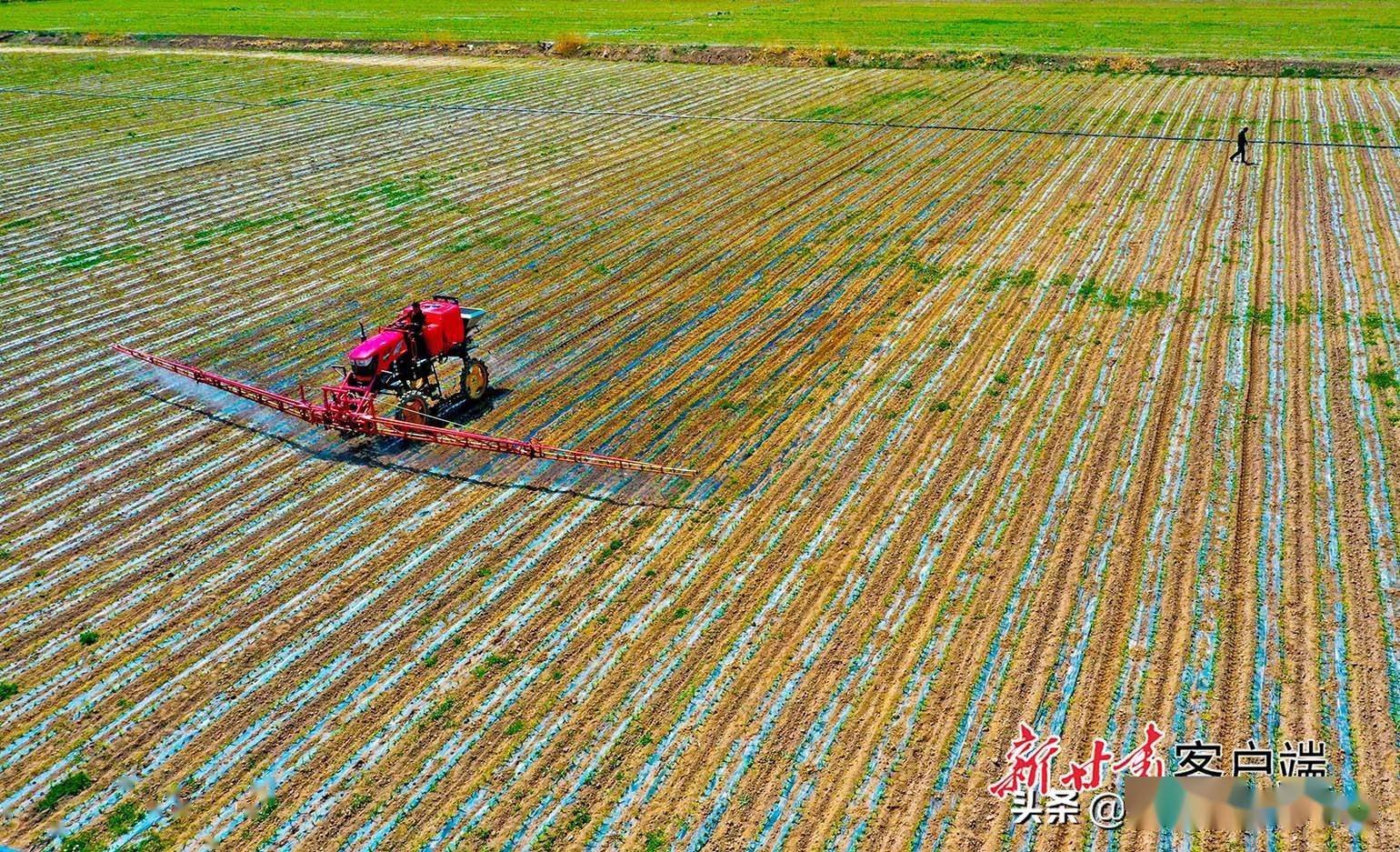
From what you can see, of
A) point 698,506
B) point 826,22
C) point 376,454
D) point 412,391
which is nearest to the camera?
point 698,506

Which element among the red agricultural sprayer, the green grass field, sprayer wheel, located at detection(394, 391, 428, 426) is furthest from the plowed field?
the green grass field

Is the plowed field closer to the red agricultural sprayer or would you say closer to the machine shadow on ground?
the machine shadow on ground

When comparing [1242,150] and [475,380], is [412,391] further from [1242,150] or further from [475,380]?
[1242,150]

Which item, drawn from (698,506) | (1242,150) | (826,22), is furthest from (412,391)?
(826,22)

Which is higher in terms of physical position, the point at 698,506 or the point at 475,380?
the point at 475,380

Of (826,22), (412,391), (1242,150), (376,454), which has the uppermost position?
(826,22)

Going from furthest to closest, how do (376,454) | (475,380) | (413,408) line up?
(475,380), (413,408), (376,454)

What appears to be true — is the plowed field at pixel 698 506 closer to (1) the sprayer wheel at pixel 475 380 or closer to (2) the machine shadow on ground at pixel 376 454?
(2) the machine shadow on ground at pixel 376 454
